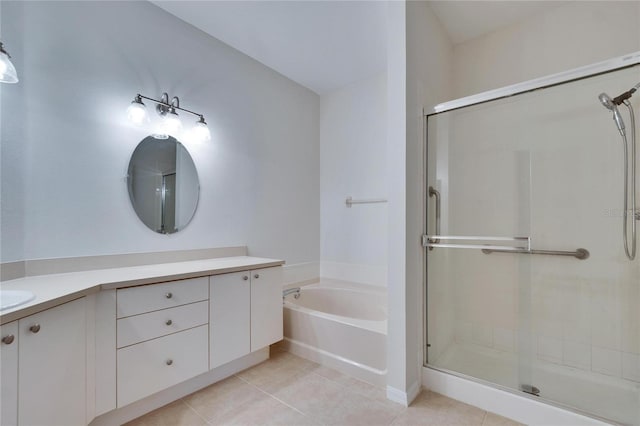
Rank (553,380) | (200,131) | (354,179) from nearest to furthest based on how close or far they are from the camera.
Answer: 1. (553,380)
2. (200,131)
3. (354,179)

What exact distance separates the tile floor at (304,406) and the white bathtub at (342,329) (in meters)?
0.12

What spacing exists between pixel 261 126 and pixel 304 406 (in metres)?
2.26

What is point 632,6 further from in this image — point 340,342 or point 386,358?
point 340,342

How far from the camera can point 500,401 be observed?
150 centimetres

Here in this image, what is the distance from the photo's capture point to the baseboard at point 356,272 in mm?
2717

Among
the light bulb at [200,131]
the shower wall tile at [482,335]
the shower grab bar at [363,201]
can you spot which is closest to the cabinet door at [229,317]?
the light bulb at [200,131]

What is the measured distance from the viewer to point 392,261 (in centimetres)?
167

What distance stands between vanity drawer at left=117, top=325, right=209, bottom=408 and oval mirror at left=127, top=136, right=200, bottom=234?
78cm

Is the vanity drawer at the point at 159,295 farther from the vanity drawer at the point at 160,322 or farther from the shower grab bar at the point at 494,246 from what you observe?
the shower grab bar at the point at 494,246

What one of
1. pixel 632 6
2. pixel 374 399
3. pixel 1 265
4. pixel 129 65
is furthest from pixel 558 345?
pixel 129 65

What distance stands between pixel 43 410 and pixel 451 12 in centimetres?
308

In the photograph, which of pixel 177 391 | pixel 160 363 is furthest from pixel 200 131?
pixel 177 391

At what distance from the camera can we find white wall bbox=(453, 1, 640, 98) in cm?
175

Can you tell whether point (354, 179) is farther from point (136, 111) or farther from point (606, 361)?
point (606, 361)
